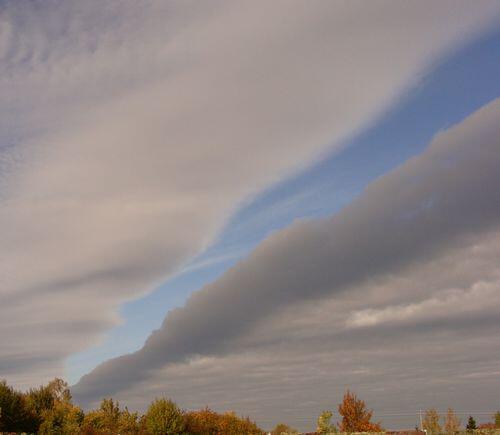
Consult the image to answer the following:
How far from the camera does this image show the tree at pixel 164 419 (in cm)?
5834

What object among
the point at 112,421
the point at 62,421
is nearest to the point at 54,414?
the point at 62,421

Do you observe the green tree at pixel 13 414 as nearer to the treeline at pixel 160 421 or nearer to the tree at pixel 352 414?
the treeline at pixel 160 421

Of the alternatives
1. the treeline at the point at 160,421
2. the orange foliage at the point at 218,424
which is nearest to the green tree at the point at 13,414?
the treeline at the point at 160,421

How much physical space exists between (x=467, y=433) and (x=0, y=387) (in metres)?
47.1

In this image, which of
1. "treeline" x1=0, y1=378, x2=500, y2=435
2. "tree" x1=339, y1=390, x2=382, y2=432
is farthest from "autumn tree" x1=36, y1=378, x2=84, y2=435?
"tree" x1=339, y1=390, x2=382, y2=432

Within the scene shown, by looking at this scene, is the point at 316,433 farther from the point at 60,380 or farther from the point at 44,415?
the point at 60,380

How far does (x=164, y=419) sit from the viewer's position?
58.6 m

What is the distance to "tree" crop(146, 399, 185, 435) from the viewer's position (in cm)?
5834

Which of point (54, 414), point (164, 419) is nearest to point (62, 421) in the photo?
point (54, 414)

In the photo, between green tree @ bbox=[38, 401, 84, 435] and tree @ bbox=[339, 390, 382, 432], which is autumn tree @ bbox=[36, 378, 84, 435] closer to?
green tree @ bbox=[38, 401, 84, 435]

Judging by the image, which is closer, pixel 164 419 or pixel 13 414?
pixel 164 419

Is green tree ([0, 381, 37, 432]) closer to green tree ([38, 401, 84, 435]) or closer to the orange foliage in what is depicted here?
green tree ([38, 401, 84, 435])

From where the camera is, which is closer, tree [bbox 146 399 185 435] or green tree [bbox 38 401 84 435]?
tree [bbox 146 399 185 435]

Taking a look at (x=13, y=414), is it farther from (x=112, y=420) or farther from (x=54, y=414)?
(x=112, y=420)
